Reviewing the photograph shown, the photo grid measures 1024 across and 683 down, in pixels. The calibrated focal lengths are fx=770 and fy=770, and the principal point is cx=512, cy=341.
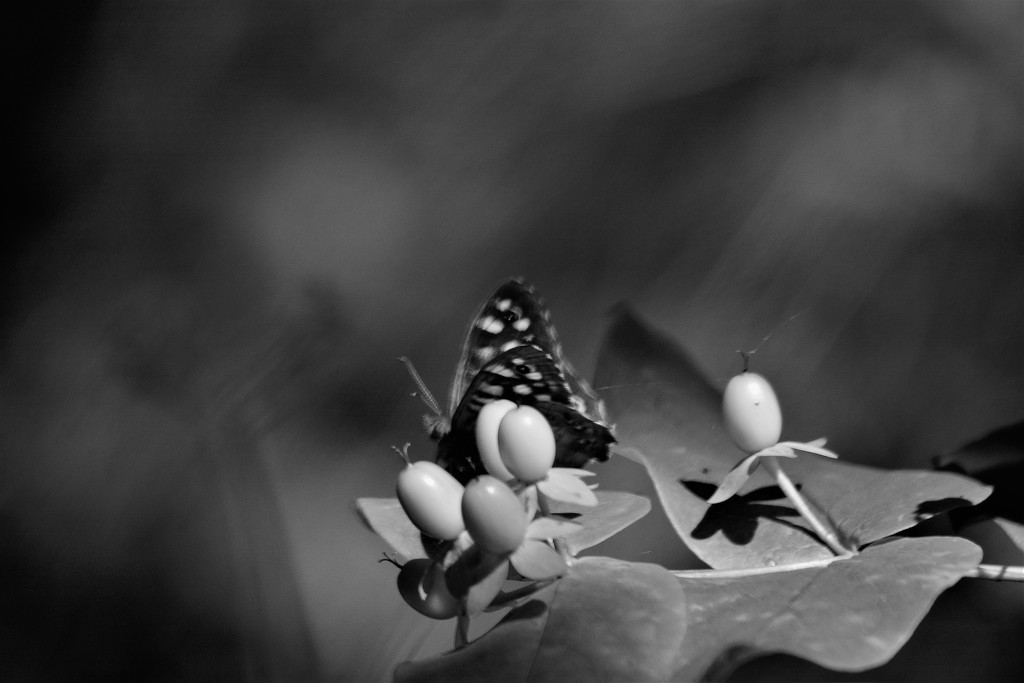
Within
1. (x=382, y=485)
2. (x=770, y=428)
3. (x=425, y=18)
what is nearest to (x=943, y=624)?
(x=770, y=428)

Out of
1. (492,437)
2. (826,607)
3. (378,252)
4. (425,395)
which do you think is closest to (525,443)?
(492,437)

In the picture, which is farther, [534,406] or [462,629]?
[534,406]

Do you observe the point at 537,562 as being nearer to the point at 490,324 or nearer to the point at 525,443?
the point at 525,443

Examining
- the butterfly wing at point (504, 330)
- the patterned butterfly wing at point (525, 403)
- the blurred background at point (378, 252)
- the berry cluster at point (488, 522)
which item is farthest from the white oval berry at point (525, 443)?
the blurred background at point (378, 252)

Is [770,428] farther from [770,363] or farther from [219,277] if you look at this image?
[219,277]

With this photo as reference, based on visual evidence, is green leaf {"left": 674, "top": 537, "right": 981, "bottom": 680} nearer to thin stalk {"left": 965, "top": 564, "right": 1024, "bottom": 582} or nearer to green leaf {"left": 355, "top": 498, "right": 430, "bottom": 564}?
thin stalk {"left": 965, "top": 564, "right": 1024, "bottom": 582}

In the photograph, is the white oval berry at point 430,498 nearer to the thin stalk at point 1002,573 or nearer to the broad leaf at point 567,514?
the broad leaf at point 567,514
